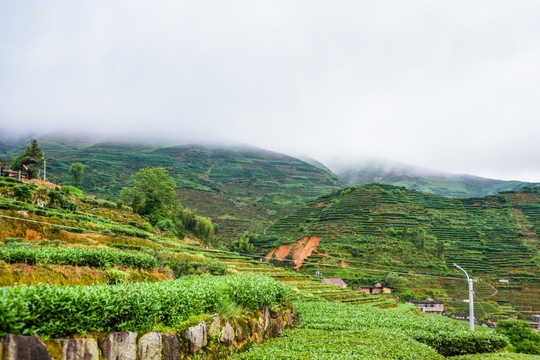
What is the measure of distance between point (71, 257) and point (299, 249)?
48084mm

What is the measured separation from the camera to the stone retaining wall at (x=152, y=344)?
11.4ft

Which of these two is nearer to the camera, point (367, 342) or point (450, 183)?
point (367, 342)

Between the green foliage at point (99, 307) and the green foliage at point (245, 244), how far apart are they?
50122 millimetres

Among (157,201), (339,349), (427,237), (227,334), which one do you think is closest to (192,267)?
(227,334)

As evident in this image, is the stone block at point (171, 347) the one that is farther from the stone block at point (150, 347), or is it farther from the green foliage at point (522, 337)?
the green foliage at point (522, 337)

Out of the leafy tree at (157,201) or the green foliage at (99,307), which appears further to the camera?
the leafy tree at (157,201)

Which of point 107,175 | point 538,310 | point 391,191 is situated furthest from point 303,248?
point 107,175

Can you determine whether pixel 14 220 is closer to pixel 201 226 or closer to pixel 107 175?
pixel 201 226

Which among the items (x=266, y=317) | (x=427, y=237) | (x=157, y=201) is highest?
(x=266, y=317)

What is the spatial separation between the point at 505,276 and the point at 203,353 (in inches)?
2088

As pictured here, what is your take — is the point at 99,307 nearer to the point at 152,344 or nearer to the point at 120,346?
the point at 120,346

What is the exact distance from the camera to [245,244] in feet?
190

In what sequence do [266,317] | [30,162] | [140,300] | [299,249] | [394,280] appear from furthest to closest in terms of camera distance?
[299,249] < [394,280] < [30,162] < [266,317] < [140,300]

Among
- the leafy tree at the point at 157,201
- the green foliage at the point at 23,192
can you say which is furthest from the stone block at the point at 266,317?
the leafy tree at the point at 157,201
